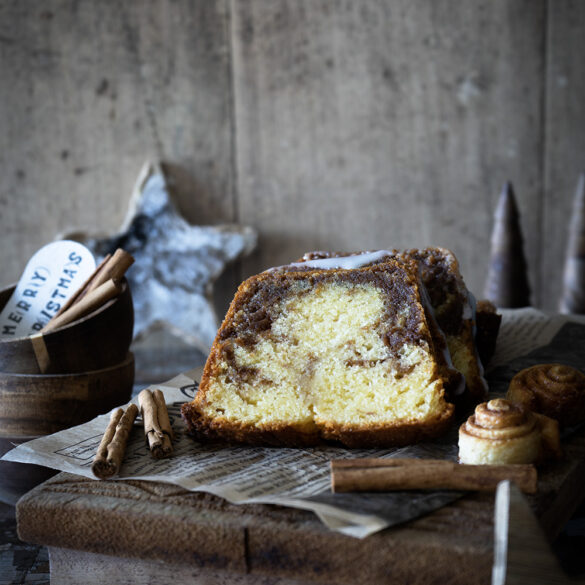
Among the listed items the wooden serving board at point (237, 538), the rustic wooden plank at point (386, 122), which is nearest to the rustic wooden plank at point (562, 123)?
the rustic wooden plank at point (386, 122)

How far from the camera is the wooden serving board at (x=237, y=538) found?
0.95 m

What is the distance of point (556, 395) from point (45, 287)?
1.26 metres

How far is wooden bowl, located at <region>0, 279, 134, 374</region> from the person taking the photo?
1457 mm

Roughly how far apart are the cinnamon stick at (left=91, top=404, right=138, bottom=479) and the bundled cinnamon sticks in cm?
25

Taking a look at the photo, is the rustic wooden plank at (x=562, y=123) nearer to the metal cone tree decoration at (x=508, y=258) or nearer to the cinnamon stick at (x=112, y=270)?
the metal cone tree decoration at (x=508, y=258)

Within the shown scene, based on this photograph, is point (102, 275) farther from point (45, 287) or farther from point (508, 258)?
point (508, 258)

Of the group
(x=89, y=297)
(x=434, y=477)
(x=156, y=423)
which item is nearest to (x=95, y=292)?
(x=89, y=297)

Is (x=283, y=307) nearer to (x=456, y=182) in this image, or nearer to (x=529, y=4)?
(x=456, y=182)

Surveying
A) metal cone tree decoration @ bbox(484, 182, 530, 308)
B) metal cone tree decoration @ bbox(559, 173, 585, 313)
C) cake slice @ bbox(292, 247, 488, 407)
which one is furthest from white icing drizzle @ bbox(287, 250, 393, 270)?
metal cone tree decoration @ bbox(559, 173, 585, 313)

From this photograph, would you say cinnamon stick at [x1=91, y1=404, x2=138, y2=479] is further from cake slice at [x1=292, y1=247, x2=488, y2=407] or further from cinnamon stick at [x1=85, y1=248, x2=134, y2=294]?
cake slice at [x1=292, y1=247, x2=488, y2=407]

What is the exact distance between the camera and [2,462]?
1.39 m

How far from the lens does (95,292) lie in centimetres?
158

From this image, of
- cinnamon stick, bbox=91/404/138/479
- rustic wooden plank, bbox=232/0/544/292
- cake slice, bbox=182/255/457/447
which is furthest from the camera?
rustic wooden plank, bbox=232/0/544/292

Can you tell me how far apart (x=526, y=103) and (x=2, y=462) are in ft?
9.12
